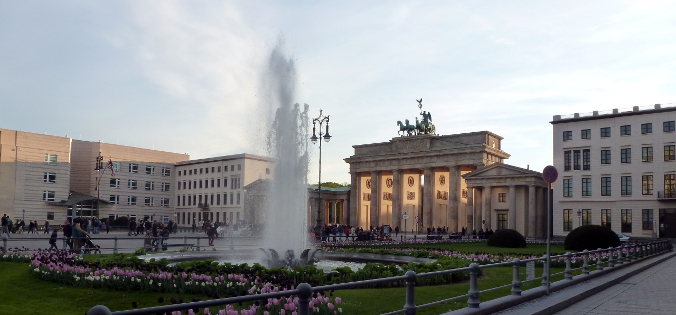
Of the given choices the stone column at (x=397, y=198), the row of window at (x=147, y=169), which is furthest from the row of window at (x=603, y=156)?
the row of window at (x=147, y=169)

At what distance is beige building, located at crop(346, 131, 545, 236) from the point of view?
2911 inches

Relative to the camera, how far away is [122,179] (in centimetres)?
9862

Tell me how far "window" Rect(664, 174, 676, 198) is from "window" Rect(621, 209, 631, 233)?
4.58 m

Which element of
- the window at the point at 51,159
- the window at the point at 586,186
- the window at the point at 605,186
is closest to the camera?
the window at the point at 605,186

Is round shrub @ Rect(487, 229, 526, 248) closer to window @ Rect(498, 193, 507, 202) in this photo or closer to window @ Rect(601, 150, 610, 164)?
window @ Rect(601, 150, 610, 164)

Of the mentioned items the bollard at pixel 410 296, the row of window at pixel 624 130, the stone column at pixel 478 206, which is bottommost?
the bollard at pixel 410 296

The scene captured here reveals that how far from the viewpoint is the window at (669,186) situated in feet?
207

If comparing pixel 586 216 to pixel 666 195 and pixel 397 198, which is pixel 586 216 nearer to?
pixel 666 195

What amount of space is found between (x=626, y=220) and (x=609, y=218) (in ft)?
6.33

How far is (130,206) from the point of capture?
Answer: 100 metres

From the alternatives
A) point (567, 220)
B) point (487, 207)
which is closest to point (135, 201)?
point (487, 207)

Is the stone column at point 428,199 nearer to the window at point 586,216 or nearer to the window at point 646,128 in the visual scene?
the window at point 586,216

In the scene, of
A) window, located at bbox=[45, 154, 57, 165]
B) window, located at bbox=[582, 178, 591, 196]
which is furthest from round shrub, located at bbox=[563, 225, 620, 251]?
window, located at bbox=[45, 154, 57, 165]

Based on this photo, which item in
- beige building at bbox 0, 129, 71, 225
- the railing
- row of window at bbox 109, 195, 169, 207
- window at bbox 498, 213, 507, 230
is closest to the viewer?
the railing
